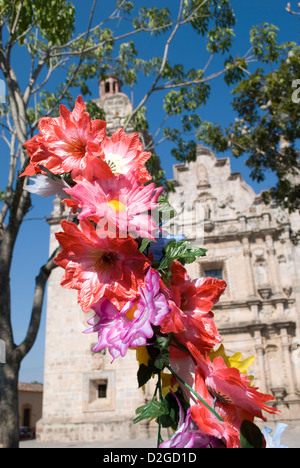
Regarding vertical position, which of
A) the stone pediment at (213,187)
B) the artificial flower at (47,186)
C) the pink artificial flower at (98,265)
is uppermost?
the stone pediment at (213,187)

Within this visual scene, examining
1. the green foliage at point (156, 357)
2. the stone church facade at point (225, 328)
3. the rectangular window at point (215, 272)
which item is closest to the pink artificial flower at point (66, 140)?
the green foliage at point (156, 357)

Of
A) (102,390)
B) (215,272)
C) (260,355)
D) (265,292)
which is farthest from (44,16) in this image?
(102,390)

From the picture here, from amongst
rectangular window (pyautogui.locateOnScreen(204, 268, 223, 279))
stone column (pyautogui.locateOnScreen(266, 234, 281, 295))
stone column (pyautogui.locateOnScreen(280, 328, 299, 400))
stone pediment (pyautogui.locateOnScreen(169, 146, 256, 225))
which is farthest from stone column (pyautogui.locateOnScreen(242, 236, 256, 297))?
stone column (pyautogui.locateOnScreen(280, 328, 299, 400))

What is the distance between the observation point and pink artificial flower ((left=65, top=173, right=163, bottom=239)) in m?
1.08

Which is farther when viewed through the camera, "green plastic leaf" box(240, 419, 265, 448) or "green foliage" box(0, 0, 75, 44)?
"green foliage" box(0, 0, 75, 44)

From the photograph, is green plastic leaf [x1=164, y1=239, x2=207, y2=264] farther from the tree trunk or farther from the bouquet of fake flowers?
the tree trunk

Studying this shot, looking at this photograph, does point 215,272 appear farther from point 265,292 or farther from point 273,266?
point 273,266

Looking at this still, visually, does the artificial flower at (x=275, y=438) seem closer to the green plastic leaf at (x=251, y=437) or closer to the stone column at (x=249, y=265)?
the green plastic leaf at (x=251, y=437)

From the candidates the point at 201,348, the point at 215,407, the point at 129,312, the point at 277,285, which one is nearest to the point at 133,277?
the point at 129,312

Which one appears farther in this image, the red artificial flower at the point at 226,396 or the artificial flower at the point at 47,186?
the artificial flower at the point at 47,186

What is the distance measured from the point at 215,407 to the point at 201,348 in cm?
15

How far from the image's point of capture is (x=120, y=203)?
1.14 meters

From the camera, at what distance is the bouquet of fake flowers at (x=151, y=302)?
3.36 ft

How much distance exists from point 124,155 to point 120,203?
0.71 ft
